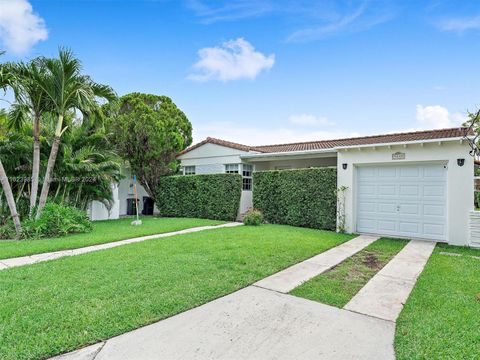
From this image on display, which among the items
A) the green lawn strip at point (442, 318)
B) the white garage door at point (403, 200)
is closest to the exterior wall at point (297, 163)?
the white garage door at point (403, 200)

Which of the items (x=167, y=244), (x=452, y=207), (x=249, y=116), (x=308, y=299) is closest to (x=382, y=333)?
(x=308, y=299)

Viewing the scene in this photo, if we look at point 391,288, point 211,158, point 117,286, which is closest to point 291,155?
point 211,158

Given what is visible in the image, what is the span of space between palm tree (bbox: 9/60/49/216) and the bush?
790 mm

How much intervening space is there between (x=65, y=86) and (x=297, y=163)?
38.6 ft

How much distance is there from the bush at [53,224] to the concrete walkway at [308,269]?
25.0 feet

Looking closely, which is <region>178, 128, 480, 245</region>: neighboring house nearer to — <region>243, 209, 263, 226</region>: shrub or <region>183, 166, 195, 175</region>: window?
<region>243, 209, 263, 226</region>: shrub

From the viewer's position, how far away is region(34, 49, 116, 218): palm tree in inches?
350

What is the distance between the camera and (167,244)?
8.07m

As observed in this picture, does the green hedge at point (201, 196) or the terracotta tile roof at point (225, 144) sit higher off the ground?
the terracotta tile roof at point (225, 144)

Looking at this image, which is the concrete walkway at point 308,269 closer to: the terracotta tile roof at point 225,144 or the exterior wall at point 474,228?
the exterior wall at point 474,228

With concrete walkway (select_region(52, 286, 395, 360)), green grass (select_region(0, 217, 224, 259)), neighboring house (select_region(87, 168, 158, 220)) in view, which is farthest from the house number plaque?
neighboring house (select_region(87, 168, 158, 220))

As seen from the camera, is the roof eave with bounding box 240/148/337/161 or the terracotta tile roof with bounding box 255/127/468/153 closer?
the terracotta tile roof with bounding box 255/127/468/153

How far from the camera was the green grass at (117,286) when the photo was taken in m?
3.27

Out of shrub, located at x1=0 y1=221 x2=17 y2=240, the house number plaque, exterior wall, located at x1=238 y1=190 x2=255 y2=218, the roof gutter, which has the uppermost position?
the roof gutter
